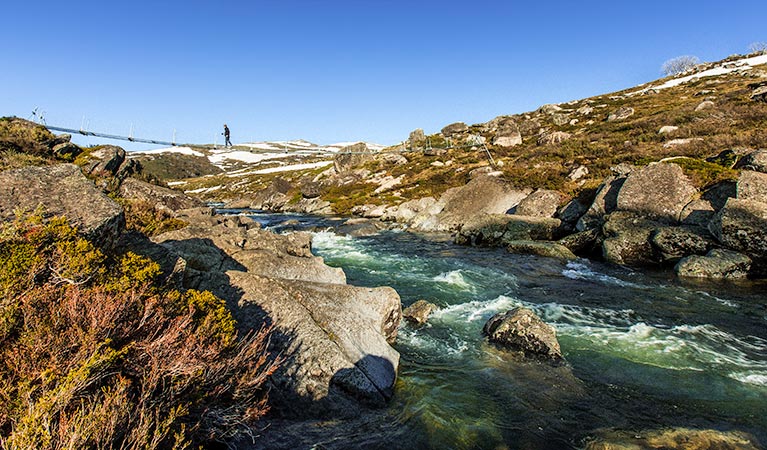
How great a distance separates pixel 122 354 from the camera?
12.5 feet

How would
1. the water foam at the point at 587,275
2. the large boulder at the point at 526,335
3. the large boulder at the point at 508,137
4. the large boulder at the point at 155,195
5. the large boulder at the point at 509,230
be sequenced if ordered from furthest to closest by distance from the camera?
the large boulder at the point at 508,137 → the large boulder at the point at 509,230 → the large boulder at the point at 155,195 → the water foam at the point at 587,275 → the large boulder at the point at 526,335

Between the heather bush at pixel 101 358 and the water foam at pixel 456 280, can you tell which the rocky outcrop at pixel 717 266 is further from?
the heather bush at pixel 101 358

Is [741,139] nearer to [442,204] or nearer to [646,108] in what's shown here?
[442,204]

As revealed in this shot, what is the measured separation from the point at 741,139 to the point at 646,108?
3980 cm

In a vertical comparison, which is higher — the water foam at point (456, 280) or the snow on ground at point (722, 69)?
the snow on ground at point (722, 69)

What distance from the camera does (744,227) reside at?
15.3 metres

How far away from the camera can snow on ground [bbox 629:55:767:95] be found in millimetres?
82831

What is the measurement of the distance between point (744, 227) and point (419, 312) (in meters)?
15.2

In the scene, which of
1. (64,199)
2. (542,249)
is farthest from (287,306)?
(542,249)

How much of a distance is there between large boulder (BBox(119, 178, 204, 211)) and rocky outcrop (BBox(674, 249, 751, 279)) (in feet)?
88.5

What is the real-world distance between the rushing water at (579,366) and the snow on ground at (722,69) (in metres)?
93.4

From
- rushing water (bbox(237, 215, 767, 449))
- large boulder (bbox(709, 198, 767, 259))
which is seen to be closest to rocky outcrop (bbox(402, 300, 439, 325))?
rushing water (bbox(237, 215, 767, 449))

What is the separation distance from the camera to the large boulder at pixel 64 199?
5.74 meters

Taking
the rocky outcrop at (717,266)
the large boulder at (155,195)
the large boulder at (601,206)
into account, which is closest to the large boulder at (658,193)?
the large boulder at (601,206)
